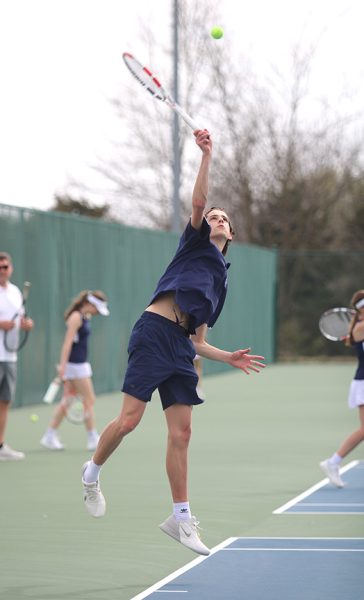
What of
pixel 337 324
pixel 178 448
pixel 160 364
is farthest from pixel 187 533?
pixel 337 324

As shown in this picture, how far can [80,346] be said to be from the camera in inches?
528

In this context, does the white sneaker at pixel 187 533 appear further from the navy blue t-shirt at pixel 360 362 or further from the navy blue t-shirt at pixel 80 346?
the navy blue t-shirt at pixel 80 346

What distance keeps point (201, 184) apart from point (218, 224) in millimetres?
490

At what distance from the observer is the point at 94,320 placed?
839 inches

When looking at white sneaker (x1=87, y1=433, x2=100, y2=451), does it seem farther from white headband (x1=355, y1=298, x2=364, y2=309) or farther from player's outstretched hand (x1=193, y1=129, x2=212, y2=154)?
player's outstretched hand (x1=193, y1=129, x2=212, y2=154)

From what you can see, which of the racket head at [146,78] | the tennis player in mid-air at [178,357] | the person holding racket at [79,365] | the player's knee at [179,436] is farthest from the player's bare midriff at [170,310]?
the person holding racket at [79,365]

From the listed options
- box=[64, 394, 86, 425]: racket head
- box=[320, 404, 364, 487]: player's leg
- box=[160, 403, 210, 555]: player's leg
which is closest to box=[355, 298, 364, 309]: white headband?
box=[320, 404, 364, 487]: player's leg

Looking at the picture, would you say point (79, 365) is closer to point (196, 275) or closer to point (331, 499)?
point (331, 499)

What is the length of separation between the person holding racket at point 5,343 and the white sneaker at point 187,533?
5217 millimetres

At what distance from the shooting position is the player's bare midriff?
7332 millimetres

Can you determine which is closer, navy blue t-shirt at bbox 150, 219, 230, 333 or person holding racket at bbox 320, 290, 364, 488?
navy blue t-shirt at bbox 150, 219, 230, 333

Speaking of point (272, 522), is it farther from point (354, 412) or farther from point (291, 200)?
point (291, 200)

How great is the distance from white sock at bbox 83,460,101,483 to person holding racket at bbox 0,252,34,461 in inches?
191

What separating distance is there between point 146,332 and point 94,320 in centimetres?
1408
